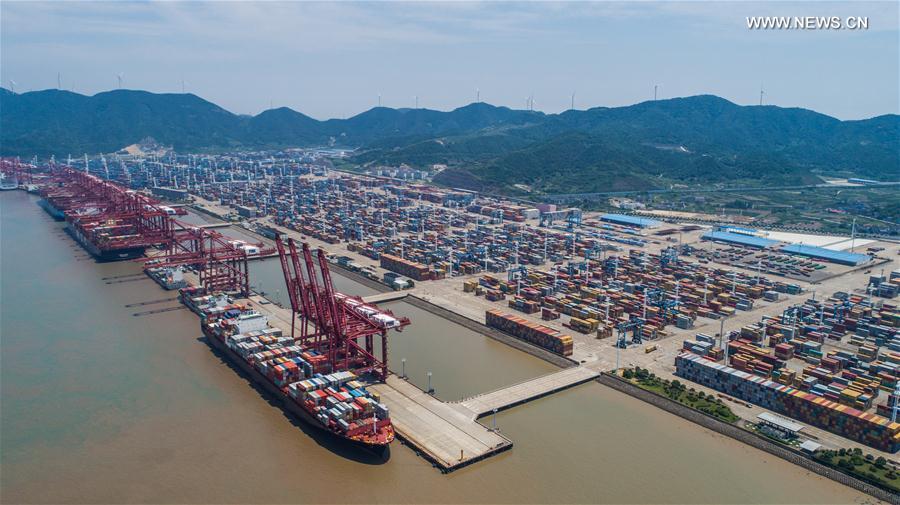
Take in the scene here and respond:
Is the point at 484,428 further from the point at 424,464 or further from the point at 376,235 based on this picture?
the point at 376,235

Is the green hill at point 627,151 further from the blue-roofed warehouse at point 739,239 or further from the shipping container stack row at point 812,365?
the shipping container stack row at point 812,365

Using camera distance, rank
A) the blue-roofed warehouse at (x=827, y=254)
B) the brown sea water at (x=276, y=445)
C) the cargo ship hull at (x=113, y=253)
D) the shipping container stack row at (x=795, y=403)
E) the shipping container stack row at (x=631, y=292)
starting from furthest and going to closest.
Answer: the cargo ship hull at (x=113, y=253), the blue-roofed warehouse at (x=827, y=254), the shipping container stack row at (x=631, y=292), the shipping container stack row at (x=795, y=403), the brown sea water at (x=276, y=445)

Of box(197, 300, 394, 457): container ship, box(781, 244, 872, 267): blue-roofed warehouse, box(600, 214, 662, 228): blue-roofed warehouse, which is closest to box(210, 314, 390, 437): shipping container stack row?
box(197, 300, 394, 457): container ship

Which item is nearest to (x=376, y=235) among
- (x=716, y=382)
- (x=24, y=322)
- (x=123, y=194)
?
(x=123, y=194)

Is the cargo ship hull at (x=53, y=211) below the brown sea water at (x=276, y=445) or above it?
above

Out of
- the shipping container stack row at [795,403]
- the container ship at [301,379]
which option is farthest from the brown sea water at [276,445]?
the shipping container stack row at [795,403]

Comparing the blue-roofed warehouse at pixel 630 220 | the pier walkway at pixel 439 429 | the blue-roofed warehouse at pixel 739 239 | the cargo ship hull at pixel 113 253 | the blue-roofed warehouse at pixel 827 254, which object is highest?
the blue-roofed warehouse at pixel 630 220

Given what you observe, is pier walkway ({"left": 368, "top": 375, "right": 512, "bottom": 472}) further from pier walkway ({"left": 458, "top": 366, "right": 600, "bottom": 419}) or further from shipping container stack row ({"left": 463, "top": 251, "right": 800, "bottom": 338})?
shipping container stack row ({"left": 463, "top": 251, "right": 800, "bottom": 338})
